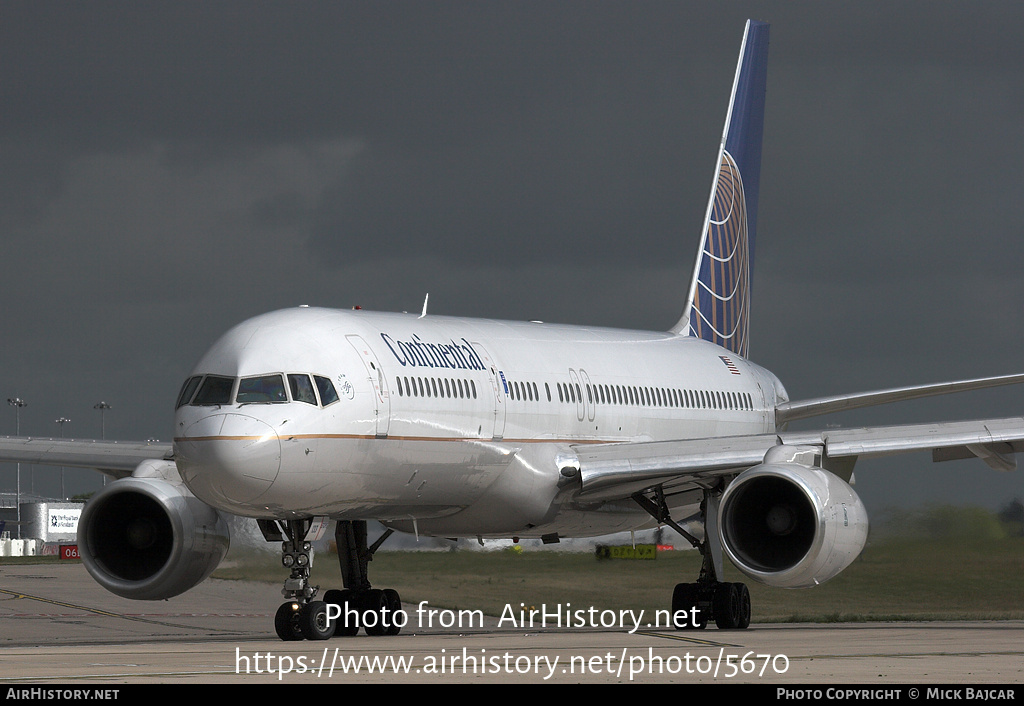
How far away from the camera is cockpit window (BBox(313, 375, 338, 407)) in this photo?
18062mm

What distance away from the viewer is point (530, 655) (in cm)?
1537

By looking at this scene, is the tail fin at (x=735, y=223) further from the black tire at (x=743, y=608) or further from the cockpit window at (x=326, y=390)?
the cockpit window at (x=326, y=390)

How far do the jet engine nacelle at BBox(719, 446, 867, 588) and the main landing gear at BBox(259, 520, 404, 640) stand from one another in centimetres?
480

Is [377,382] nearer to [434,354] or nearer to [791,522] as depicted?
[434,354]

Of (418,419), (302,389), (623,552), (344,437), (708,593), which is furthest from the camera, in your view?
(623,552)

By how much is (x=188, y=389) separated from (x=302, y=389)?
1281 mm

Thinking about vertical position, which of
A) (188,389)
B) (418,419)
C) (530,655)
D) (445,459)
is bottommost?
(530,655)

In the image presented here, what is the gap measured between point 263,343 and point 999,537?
14484 mm

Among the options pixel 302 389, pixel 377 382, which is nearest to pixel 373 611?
pixel 377 382

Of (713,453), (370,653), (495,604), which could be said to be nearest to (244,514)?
(370,653)

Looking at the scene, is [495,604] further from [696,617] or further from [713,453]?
[713,453]

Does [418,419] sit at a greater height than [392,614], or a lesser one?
greater

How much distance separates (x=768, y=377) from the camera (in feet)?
100
